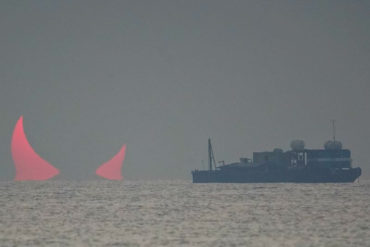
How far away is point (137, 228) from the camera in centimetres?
8156

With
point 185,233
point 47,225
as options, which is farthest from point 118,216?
point 185,233

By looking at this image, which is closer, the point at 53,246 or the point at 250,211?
the point at 53,246

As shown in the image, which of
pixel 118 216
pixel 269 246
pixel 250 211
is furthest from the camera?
pixel 250 211

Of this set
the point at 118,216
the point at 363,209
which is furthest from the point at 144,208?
the point at 363,209

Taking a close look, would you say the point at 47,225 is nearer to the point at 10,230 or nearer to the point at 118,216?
the point at 10,230

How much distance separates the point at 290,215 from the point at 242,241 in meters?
29.3

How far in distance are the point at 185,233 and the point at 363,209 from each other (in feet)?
125

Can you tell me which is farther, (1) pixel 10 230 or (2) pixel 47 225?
(2) pixel 47 225

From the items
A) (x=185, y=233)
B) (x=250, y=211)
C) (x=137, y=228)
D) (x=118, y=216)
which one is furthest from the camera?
(x=250, y=211)

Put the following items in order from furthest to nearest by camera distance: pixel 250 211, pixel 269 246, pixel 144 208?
pixel 144 208 < pixel 250 211 < pixel 269 246

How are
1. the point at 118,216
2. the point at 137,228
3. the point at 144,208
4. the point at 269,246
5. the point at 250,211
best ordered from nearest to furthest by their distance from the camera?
the point at 269,246 → the point at 137,228 → the point at 118,216 → the point at 250,211 → the point at 144,208

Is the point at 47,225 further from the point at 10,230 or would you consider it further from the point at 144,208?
the point at 144,208

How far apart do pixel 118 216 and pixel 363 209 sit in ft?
96.2

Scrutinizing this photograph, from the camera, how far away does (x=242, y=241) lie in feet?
230
